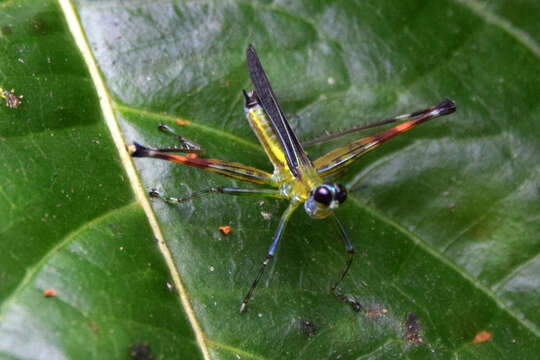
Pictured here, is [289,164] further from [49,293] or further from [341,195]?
[49,293]

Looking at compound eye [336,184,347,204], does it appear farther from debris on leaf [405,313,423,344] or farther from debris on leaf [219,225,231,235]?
debris on leaf [405,313,423,344]

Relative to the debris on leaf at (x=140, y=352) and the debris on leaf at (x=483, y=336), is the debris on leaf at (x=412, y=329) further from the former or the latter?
the debris on leaf at (x=140, y=352)

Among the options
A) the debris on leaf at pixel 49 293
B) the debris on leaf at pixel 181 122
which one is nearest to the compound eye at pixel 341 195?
the debris on leaf at pixel 181 122

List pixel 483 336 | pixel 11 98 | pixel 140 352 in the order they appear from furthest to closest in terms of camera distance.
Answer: pixel 483 336 → pixel 11 98 → pixel 140 352

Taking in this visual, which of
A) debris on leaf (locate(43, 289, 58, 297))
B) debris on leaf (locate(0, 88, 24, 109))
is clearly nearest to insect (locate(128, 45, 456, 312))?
debris on leaf (locate(0, 88, 24, 109))

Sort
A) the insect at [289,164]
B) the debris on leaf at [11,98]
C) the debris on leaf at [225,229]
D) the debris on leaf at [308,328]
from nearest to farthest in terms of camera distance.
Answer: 1. the debris on leaf at [11,98]
2. the debris on leaf at [308,328]
3. the debris on leaf at [225,229]
4. the insect at [289,164]

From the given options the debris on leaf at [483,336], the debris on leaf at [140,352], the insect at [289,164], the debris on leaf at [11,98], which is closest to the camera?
the debris on leaf at [140,352]

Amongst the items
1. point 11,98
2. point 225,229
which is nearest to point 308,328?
point 225,229
